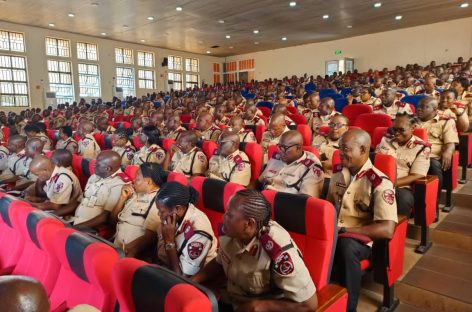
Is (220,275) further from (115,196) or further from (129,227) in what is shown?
(115,196)

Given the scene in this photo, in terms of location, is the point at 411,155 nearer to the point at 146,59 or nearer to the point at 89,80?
the point at 89,80

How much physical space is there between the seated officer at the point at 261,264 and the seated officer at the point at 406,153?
1.57 meters

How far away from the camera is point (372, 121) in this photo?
13.8ft

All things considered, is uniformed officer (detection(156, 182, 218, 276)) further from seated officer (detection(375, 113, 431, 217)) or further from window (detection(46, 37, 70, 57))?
window (detection(46, 37, 70, 57))

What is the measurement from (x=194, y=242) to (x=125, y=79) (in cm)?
1688

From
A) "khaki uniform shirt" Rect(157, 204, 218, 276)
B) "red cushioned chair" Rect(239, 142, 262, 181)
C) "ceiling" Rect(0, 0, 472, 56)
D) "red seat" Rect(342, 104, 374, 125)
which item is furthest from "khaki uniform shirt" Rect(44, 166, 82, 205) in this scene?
"ceiling" Rect(0, 0, 472, 56)

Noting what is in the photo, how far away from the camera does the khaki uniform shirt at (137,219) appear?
7.23 ft

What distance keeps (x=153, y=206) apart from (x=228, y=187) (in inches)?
19.5

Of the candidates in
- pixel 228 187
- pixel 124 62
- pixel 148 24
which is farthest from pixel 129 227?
pixel 124 62

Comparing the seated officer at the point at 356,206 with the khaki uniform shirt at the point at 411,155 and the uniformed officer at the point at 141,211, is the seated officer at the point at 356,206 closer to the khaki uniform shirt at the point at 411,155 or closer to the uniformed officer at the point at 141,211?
the khaki uniform shirt at the point at 411,155

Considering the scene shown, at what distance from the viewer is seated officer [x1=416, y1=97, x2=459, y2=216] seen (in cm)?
323

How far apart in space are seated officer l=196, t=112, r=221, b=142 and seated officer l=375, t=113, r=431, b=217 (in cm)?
237

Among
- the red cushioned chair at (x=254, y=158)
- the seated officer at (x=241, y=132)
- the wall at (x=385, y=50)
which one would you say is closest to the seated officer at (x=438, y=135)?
the red cushioned chair at (x=254, y=158)

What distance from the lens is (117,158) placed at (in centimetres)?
278
